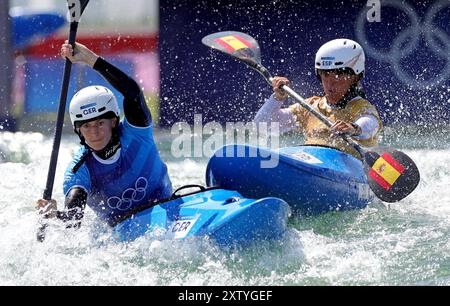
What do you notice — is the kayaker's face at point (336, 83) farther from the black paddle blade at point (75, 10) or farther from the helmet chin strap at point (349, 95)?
the black paddle blade at point (75, 10)

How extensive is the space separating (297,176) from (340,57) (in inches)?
45.6

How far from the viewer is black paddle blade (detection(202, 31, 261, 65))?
24.3 feet

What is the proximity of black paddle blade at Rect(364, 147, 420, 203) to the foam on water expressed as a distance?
0.19 m

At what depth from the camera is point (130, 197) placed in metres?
5.57

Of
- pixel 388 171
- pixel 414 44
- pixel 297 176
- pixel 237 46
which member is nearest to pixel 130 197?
pixel 297 176

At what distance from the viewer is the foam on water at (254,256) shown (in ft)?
15.7

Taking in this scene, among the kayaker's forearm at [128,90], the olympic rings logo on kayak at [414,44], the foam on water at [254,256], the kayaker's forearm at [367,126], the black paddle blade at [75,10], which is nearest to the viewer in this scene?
the foam on water at [254,256]

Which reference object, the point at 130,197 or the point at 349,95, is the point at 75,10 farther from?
the point at 349,95

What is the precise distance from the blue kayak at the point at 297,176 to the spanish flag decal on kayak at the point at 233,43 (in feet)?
4.28

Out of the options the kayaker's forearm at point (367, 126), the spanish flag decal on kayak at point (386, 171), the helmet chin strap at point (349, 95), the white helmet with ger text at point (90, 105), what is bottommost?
the spanish flag decal on kayak at point (386, 171)

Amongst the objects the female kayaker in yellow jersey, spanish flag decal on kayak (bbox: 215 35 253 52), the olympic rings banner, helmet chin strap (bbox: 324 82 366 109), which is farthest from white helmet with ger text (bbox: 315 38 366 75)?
the olympic rings banner

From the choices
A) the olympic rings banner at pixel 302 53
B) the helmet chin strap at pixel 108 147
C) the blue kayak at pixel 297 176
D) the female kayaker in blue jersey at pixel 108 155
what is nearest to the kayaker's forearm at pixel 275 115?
the blue kayak at pixel 297 176

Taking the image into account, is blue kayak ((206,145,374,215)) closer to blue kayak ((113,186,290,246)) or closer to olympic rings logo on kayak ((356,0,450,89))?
blue kayak ((113,186,290,246))
